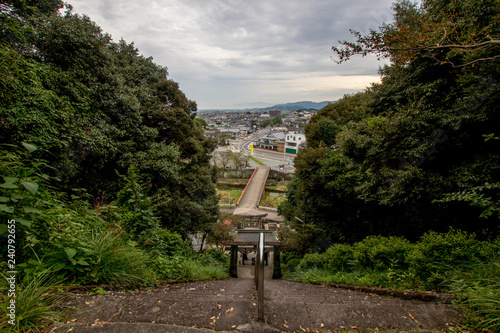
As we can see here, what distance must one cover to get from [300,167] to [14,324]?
11155 millimetres

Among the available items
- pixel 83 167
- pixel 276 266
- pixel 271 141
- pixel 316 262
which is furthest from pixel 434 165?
pixel 271 141

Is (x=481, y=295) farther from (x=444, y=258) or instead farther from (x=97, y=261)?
(x=97, y=261)

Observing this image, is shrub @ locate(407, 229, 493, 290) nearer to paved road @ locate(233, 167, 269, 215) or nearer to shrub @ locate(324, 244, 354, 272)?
shrub @ locate(324, 244, 354, 272)

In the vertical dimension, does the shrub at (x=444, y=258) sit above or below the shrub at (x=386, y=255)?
above

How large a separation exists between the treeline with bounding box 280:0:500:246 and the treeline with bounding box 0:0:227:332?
4901 millimetres

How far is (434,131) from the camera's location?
5.55m

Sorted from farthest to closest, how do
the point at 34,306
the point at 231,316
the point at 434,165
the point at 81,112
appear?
the point at 81,112 → the point at 434,165 → the point at 231,316 → the point at 34,306

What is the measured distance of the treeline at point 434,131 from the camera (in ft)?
14.6

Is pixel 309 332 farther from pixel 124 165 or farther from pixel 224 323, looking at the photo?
pixel 124 165

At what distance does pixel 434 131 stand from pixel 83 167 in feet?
33.2

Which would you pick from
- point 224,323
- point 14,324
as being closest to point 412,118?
point 224,323

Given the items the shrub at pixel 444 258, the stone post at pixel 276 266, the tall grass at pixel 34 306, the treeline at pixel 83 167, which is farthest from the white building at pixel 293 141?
the tall grass at pixel 34 306

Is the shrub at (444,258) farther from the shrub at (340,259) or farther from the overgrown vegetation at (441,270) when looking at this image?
the shrub at (340,259)

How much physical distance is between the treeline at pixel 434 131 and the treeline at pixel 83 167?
4901mm
